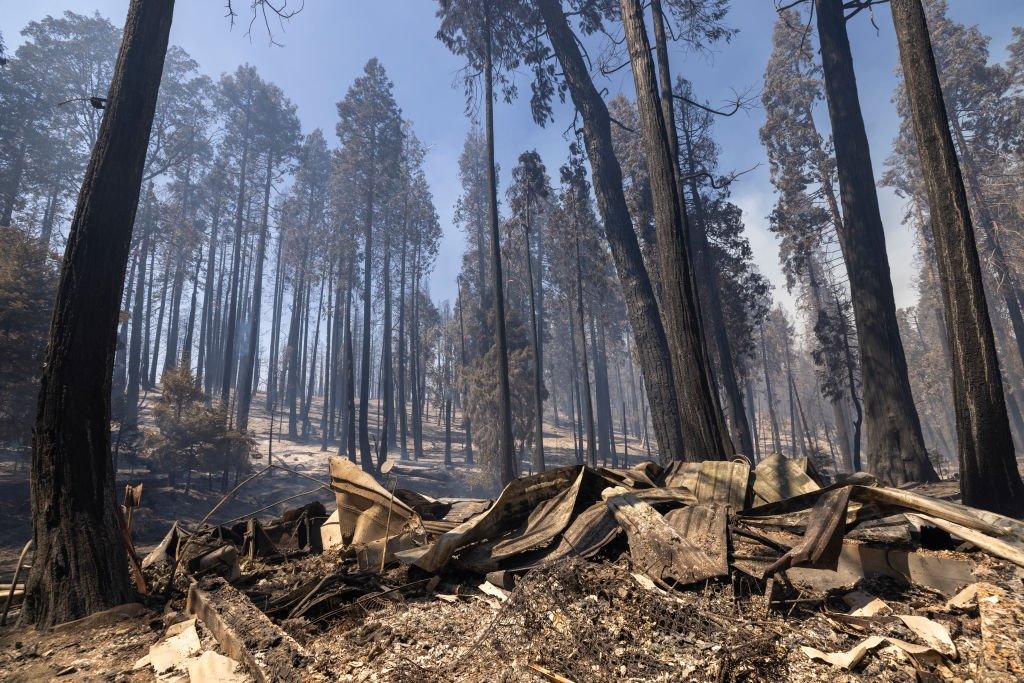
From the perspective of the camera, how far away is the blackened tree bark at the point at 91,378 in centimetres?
331

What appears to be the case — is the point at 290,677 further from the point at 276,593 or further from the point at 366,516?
the point at 366,516

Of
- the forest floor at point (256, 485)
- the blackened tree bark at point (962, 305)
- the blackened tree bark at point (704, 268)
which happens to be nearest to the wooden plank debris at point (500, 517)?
the forest floor at point (256, 485)

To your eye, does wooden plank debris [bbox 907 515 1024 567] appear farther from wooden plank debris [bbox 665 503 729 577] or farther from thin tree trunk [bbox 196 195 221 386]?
thin tree trunk [bbox 196 195 221 386]

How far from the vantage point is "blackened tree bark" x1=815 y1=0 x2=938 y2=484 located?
7.36 m

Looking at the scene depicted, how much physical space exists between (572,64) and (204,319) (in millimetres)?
34732

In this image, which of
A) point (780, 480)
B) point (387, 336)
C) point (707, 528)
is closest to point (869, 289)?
point (780, 480)

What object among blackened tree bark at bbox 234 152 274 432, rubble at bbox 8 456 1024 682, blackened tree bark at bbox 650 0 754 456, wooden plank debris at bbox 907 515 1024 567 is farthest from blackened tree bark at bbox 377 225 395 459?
wooden plank debris at bbox 907 515 1024 567

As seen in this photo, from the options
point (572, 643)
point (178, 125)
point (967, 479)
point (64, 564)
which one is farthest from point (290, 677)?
point (178, 125)

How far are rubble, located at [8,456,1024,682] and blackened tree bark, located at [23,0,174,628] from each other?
86 centimetres

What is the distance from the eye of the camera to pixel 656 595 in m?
2.09

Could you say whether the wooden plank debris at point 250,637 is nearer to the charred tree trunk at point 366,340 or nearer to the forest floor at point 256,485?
the forest floor at point 256,485

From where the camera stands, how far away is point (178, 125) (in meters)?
27.6

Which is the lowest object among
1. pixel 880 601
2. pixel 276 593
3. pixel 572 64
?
pixel 276 593

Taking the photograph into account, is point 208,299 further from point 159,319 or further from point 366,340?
point 366,340
